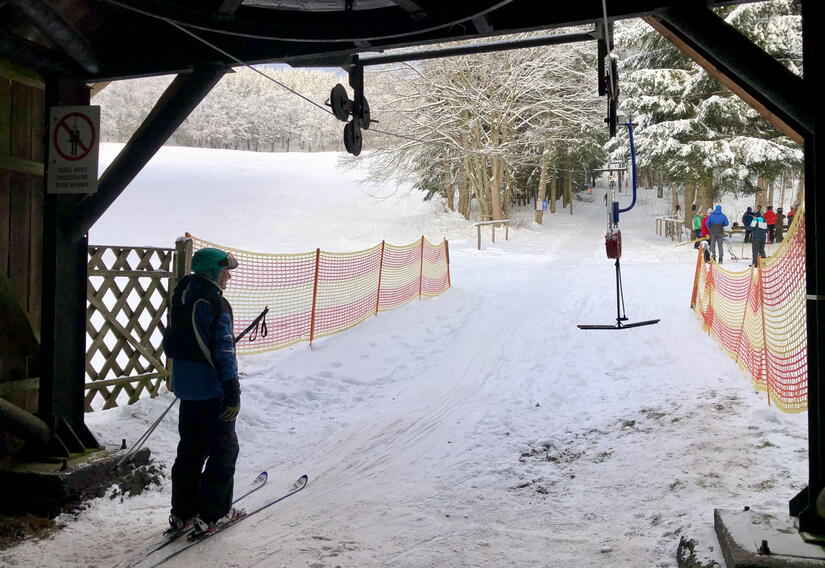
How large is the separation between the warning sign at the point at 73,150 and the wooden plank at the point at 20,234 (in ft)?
1.13

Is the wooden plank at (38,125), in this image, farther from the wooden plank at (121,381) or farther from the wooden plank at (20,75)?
the wooden plank at (121,381)

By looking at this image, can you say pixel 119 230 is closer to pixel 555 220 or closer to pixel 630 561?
pixel 555 220

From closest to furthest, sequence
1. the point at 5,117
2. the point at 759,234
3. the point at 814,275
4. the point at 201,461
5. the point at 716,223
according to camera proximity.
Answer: the point at 814,275 < the point at 201,461 < the point at 5,117 < the point at 759,234 < the point at 716,223

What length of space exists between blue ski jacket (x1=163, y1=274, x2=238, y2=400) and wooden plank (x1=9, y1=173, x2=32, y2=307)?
1690 mm

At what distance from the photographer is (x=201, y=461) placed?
12.9 feet

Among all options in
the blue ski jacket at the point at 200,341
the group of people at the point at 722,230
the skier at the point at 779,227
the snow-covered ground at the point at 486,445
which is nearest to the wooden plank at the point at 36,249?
the snow-covered ground at the point at 486,445

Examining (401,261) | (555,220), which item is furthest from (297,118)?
(401,261)

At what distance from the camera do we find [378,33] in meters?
4.24

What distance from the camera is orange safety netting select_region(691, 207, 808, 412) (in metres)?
5.61

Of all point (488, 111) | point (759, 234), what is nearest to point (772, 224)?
point (759, 234)

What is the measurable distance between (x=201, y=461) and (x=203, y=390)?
479mm

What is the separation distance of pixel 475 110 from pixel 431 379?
62.3 feet

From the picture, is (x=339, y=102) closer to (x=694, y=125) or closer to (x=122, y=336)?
(x=122, y=336)

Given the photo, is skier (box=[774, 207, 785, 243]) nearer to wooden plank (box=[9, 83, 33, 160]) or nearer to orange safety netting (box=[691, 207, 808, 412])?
orange safety netting (box=[691, 207, 808, 412])
